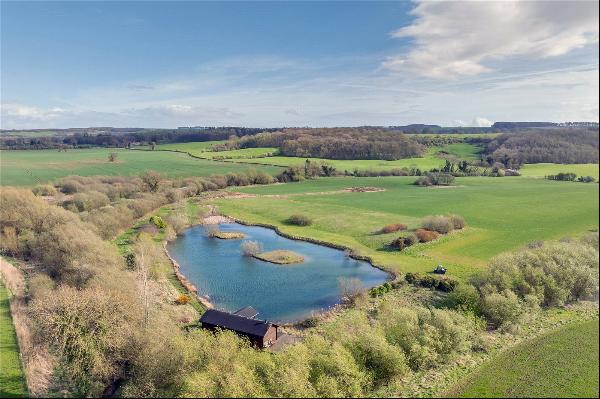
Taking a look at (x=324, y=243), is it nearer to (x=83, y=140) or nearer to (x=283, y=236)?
(x=283, y=236)

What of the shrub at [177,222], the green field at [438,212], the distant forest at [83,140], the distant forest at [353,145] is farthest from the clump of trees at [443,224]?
the distant forest at [83,140]

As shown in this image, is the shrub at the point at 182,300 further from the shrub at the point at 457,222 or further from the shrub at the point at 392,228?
the shrub at the point at 457,222

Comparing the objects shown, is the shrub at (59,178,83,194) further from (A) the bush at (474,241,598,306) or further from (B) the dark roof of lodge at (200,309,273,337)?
(A) the bush at (474,241,598,306)

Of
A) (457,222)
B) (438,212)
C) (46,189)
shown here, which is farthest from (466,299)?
(46,189)

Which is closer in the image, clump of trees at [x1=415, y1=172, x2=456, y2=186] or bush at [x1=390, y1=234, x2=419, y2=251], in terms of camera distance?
bush at [x1=390, y1=234, x2=419, y2=251]

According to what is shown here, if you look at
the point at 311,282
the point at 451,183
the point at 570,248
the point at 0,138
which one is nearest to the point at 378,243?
the point at 311,282

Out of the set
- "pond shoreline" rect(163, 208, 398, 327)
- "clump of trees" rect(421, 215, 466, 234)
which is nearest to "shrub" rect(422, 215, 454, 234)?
"clump of trees" rect(421, 215, 466, 234)
